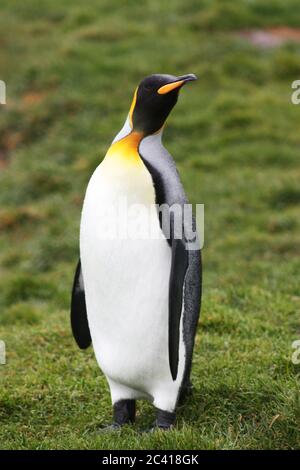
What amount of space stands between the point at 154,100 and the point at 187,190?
5.74 m

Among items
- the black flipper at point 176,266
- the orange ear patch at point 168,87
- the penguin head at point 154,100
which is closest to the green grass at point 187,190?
the black flipper at point 176,266

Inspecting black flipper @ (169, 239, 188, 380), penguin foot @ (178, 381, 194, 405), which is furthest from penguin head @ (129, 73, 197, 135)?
penguin foot @ (178, 381, 194, 405)

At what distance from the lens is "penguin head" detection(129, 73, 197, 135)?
376 centimetres

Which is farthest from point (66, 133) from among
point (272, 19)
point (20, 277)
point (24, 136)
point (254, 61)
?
point (272, 19)

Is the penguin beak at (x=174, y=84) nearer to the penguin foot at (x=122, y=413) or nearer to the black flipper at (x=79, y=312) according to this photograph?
the black flipper at (x=79, y=312)

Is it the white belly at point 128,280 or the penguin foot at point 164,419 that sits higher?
the white belly at point 128,280

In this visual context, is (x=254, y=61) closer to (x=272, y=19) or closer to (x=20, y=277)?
(x=272, y=19)

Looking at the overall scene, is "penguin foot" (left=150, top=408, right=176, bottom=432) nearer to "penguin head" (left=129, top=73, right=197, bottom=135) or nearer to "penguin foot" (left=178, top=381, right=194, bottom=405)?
"penguin foot" (left=178, top=381, right=194, bottom=405)

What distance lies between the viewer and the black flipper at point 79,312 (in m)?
4.34

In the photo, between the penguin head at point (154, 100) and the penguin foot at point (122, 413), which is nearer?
the penguin head at point (154, 100)

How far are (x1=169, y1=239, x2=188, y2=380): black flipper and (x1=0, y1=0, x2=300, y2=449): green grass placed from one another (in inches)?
14.7

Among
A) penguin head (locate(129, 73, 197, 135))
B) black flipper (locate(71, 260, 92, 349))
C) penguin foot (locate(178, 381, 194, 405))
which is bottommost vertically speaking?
penguin foot (locate(178, 381, 194, 405))

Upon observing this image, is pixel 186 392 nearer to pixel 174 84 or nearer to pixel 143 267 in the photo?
pixel 143 267

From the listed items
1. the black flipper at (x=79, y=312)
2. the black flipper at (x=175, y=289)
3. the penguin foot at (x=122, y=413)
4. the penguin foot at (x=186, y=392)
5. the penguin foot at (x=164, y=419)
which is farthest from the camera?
the black flipper at (x=79, y=312)
